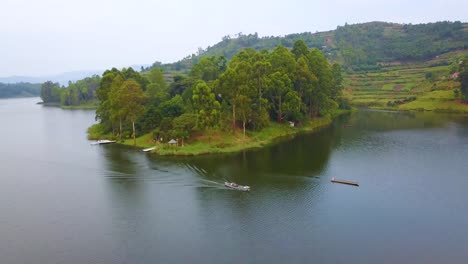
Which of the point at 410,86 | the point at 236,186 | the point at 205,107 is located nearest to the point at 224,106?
the point at 205,107

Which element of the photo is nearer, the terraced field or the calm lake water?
the calm lake water

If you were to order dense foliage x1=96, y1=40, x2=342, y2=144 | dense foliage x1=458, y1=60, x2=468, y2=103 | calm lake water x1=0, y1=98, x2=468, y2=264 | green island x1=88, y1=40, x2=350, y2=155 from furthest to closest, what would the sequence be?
dense foliage x1=458, y1=60, x2=468, y2=103 → dense foliage x1=96, y1=40, x2=342, y2=144 → green island x1=88, y1=40, x2=350, y2=155 → calm lake water x1=0, y1=98, x2=468, y2=264

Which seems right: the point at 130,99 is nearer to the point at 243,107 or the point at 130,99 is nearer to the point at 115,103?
the point at 115,103

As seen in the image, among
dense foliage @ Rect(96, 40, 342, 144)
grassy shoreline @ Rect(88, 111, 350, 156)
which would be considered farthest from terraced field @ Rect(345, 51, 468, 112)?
grassy shoreline @ Rect(88, 111, 350, 156)

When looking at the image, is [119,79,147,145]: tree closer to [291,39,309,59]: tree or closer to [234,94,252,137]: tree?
[234,94,252,137]: tree

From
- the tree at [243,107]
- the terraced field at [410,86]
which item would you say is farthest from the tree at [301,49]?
the terraced field at [410,86]

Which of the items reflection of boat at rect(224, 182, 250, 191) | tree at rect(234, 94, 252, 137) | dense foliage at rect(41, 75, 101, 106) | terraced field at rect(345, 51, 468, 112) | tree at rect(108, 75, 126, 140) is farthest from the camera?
dense foliage at rect(41, 75, 101, 106)

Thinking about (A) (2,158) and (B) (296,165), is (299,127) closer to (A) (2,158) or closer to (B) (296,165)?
(B) (296,165)
